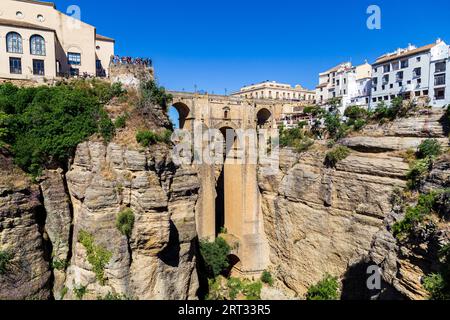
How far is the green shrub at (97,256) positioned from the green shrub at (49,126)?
4103 mm

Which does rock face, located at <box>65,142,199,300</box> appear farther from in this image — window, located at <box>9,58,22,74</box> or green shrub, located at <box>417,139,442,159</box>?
green shrub, located at <box>417,139,442,159</box>

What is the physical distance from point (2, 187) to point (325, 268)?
69.9 feet

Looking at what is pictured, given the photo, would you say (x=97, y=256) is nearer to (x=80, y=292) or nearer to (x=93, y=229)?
(x=93, y=229)

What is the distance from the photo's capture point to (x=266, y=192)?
29.9m

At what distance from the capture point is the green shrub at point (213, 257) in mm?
27312

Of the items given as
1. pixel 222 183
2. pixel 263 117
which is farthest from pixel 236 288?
pixel 263 117

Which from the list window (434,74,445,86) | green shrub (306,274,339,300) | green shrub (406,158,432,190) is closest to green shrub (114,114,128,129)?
green shrub (306,274,339,300)

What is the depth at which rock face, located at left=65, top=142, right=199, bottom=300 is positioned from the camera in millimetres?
12750

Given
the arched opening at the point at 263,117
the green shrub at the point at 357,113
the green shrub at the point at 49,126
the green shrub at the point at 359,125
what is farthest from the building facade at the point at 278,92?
the green shrub at the point at 49,126

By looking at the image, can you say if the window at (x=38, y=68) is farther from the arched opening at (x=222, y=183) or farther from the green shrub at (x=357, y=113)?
the green shrub at (x=357, y=113)

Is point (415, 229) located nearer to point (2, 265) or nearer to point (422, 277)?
point (422, 277)
